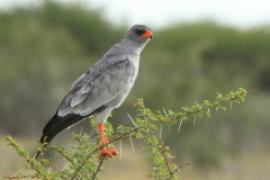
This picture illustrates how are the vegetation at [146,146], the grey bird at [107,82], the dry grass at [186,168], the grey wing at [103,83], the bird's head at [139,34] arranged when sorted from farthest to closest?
the dry grass at [186,168] < the bird's head at [139,34] < the grey wing at [103,83] < the grey bird at [107,82] < the vegetation at [146,146]

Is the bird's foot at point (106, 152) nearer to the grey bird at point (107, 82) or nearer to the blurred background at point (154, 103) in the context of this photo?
the grey bird at point (107, 82)

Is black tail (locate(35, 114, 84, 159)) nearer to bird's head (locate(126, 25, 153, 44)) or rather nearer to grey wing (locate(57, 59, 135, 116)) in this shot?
grey wing (locate(57, 59, 135, 116))

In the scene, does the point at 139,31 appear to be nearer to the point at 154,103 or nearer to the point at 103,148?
the point at 103,148

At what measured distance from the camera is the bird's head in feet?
25.7

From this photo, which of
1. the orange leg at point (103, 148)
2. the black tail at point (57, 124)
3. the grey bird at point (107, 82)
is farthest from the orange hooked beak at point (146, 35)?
the orange leg at point (103, 148)

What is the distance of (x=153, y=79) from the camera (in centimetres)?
2409

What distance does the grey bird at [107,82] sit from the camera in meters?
7.16

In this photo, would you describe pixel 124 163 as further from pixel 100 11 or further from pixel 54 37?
pixel 100 11

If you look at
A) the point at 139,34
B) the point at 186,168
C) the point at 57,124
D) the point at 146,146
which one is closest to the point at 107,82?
the point at 139,34

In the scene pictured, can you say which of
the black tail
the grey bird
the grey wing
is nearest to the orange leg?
the black tail

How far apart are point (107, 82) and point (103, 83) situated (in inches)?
1.3

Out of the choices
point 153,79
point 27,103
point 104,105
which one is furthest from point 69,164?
point 27,103

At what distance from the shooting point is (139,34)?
792 cm

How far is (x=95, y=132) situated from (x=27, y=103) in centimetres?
1936
